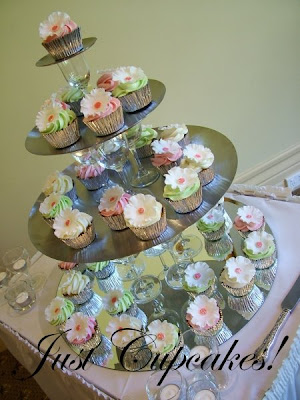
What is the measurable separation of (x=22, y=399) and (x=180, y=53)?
2047 millimetres

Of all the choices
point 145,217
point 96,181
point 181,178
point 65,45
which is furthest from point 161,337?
point 65,45

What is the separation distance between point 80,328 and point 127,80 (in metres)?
0.74

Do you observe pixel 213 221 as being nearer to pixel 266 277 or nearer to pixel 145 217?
pixel 266 277

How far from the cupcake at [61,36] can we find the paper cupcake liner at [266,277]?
0.83m

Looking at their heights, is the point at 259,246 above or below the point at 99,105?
below

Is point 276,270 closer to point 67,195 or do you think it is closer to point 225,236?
point 225,236

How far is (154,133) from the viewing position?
1.34 metres

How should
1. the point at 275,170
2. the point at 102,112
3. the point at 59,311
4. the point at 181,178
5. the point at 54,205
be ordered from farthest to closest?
the point at 275,170 → the point at 59,311 → the point at 54,205 → the point at 181,178 → the point at 102,112

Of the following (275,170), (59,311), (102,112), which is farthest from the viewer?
(275,170)

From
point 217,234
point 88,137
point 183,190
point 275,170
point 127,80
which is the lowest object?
point 275,170

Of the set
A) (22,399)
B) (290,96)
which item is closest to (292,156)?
(290,96)

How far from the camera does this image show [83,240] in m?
1.08

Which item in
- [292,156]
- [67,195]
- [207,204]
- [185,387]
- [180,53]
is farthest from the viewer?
[292,156]

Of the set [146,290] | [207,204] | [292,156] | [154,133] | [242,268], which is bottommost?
[292,156]
